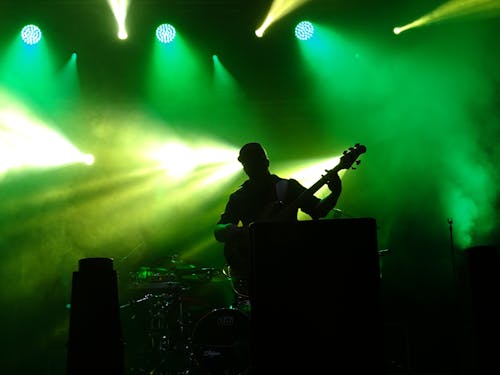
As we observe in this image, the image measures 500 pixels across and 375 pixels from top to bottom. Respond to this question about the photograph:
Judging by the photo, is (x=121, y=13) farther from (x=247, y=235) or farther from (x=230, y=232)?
(x=247, y=235)

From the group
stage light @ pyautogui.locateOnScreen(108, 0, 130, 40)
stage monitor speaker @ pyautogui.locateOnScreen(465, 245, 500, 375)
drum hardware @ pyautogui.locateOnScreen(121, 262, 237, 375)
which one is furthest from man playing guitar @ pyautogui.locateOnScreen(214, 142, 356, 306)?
stage light @ pyautogui.locateOnScreen(108, 0, 130, 40)

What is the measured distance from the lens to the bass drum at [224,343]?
14.7 feet

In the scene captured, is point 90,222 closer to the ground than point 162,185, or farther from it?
closer to the ground

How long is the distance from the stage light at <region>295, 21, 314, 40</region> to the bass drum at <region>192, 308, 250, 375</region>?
4715 mm

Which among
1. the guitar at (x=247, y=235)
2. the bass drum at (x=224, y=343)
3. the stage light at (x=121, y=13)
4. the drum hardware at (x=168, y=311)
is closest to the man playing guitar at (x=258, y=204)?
the guitar at (x=247, y=235)

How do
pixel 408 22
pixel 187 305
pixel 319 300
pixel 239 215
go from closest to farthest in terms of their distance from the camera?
pixel 319 300 < pixel 239 215 < pixel 187 305 < pixel 408 22

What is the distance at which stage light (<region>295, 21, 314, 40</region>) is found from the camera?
26.3ft

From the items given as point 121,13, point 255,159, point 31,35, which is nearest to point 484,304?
point 255,159

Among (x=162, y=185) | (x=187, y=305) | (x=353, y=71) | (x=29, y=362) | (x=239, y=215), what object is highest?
(x=353, y=71)

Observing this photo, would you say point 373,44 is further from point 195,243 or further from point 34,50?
point 34,50

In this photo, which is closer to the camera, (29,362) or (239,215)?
(239,215)

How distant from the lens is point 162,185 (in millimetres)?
8672

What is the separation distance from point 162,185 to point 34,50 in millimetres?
2700

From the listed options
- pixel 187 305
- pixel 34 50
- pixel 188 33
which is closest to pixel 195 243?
pixel 187 305
